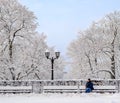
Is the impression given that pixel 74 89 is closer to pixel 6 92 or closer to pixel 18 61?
pixel 6 92

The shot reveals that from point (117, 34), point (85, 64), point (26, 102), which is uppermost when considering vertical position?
point (117, 34)

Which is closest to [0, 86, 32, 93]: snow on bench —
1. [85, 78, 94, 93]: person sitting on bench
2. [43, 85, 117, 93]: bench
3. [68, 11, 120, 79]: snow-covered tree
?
[43, 85, 117, 93]: bench

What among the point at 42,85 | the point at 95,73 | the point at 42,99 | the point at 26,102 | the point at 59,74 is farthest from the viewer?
the point at 59,74

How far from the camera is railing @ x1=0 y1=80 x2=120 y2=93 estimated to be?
2852 centimetres

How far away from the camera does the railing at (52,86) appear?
93.6 ft

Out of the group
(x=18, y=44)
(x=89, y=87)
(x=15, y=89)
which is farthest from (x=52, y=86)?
(x=18, y=44)

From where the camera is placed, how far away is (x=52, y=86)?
29078 mm

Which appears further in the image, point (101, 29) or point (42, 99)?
point (101, 29)

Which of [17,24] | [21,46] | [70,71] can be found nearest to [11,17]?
[17,24]

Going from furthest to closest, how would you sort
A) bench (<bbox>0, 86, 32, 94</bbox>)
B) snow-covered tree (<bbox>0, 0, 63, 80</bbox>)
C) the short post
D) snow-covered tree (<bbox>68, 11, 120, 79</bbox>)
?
1. snow-covered tree (<bbox>68, 11, 120, 79</bbox>)
2. snow-covered tree (<bbox>0, 0, 63, 80</bbox>)
3. bench (<bbox>0, 86, 32, 94</bbox>)
4. the short post

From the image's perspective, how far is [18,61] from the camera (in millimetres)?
43219

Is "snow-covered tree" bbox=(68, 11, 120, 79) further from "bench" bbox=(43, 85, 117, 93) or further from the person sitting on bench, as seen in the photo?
the person sitting on bench

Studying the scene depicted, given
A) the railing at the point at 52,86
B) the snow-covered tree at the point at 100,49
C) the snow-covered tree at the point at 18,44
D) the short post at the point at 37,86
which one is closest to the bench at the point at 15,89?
the railing at the point at 52,86

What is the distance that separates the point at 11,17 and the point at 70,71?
775 inches
